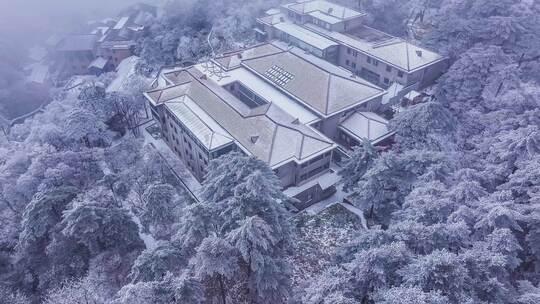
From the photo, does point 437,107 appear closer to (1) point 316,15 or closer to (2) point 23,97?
(1) point 316,15

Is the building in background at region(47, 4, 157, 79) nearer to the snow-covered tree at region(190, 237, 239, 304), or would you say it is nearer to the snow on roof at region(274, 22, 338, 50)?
the snow on roof at region(274, 22, 338, 50)

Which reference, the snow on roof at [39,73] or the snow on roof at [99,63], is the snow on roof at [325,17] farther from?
the snow on roof at [39,73]

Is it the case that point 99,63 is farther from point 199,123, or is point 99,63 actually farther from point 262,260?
point 262,260

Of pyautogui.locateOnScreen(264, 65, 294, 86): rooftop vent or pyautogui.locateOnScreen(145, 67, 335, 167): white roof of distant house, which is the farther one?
pyautogui.locateOnScreen(264, 65, 294, 86): rooftop vent

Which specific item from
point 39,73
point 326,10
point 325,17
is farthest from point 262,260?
point 39,73

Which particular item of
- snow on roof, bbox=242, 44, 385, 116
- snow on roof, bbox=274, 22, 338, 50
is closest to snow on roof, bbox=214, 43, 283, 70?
snow on roof, bbox=242, 44, 385, 116

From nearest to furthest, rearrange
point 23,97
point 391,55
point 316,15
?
1. point 391,55
2. point 316,15
3. point 23,97

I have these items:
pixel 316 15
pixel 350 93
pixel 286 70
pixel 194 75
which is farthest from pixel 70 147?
pixel 316 15
